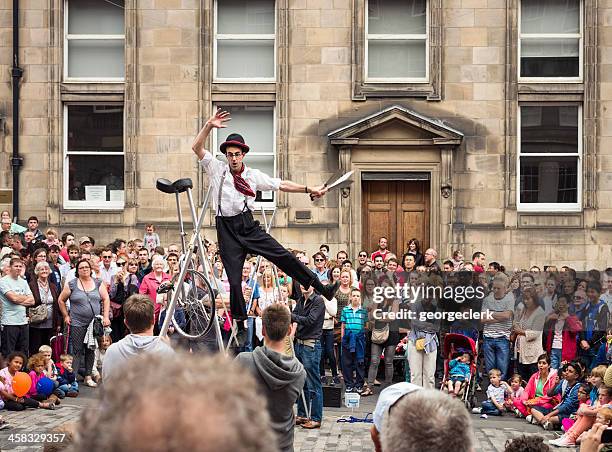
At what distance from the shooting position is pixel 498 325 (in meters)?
13.0

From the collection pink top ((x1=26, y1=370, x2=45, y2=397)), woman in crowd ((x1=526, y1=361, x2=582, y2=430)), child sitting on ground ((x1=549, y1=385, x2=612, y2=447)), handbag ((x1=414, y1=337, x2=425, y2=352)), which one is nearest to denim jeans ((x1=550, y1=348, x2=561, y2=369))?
woman in crowd ((x1=526, y1=361, x2=582, y2=430))

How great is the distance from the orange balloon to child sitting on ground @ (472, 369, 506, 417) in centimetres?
546

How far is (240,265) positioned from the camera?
895 cm

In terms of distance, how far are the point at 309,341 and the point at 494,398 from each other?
8.93 ft

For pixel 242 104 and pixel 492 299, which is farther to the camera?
pixel 242 104

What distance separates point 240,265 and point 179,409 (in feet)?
24.0

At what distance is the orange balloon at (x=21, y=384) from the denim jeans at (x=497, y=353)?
5.69 m

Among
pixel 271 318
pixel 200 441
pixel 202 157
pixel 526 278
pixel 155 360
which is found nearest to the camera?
pixel 200 441

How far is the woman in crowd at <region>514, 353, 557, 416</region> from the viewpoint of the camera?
12.8 meters

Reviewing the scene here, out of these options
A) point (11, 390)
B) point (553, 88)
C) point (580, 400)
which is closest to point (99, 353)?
point (11, 390)

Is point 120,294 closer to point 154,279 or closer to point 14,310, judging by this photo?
point 154,279

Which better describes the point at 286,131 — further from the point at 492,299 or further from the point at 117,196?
the point at 492,299

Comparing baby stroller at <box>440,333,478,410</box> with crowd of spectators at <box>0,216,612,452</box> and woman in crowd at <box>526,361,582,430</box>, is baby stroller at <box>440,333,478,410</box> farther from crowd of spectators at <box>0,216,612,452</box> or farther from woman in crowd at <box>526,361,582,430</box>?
woman in crowd at <box>526,361,582,430</box>

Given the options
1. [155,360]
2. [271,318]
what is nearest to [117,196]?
[271,318]
